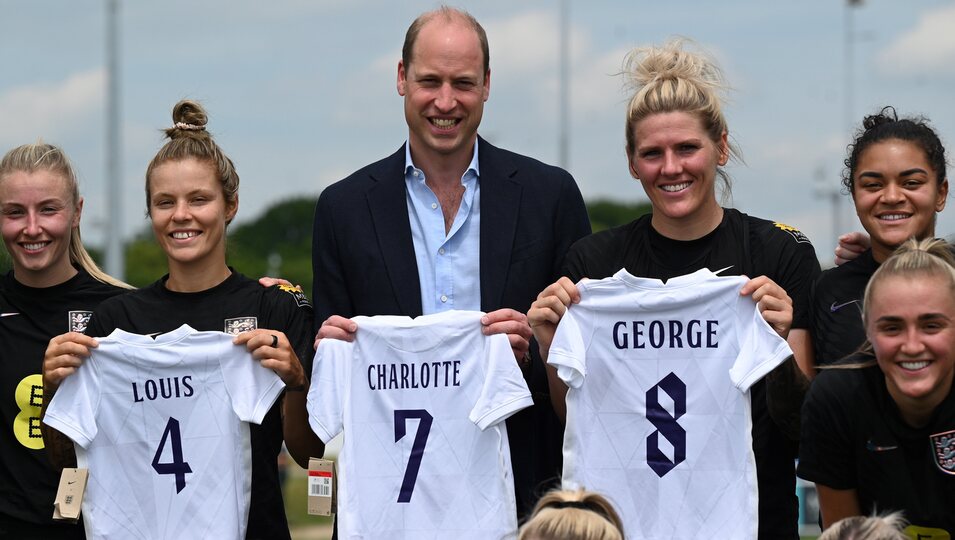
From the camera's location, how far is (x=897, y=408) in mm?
4785

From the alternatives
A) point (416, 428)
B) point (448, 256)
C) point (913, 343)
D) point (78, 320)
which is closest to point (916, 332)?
point (913, 343)

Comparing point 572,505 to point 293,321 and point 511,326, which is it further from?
point 293,321

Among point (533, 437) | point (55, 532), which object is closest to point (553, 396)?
Answer: point (533, 437)

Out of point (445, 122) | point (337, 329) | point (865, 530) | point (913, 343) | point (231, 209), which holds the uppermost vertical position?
point (445, 122)

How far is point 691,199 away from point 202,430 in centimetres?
246

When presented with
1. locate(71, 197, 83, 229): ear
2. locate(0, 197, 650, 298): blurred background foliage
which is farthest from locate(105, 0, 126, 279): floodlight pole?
locate(0, 197, 650, 298): blurred background foliage

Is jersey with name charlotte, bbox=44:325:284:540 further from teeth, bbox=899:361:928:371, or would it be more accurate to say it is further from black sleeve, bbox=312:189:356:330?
teeth, bbox=899:361:928:371

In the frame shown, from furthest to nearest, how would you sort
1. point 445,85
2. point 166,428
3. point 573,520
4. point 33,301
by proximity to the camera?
1. point 33,301
2. point 166,428
3. point 445,85
4. point 573,520

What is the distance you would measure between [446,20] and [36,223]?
2225 mm

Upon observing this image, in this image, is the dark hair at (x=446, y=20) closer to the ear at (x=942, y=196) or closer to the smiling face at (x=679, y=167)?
the smiling face at (x=679, y=167)

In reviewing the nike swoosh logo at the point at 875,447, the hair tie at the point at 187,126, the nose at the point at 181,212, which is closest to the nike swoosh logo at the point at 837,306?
the nike swoosh logo at the point at 875,447

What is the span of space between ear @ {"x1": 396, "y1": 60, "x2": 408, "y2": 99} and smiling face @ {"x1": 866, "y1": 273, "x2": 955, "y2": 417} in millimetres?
2426

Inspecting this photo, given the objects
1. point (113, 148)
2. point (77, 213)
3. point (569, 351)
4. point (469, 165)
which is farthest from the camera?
point (113, 148)

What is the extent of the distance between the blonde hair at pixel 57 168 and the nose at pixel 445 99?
194 cm
